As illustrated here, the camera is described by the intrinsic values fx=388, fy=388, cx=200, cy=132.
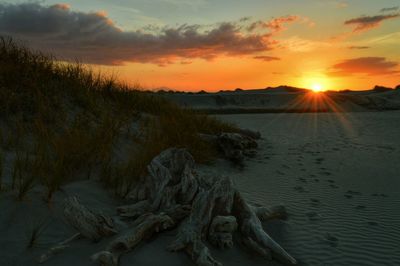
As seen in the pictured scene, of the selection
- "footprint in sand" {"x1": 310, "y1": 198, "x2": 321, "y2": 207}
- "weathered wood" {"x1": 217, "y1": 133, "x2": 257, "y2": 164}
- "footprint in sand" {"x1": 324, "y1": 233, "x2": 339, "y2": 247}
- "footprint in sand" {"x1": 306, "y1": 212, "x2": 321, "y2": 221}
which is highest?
"weathered wood" {"x1": 217, "y1": 133, "x2": 257, "y2": 164}

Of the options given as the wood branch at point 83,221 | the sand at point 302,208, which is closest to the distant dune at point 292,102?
the sand at point 302,208

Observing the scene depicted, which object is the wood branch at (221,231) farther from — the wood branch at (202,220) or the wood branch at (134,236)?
the wood branch at (134,236)

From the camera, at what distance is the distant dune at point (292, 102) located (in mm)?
20516

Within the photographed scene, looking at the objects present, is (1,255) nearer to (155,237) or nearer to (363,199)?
(155,237)

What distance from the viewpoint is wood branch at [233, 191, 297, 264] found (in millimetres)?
3371

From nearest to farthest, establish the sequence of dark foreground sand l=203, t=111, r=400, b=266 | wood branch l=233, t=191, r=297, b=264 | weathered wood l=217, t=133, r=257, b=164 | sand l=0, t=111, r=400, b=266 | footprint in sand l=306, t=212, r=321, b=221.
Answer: sand l=0, t=111, r=400, b=266, wood branch l=233, t=191, r=297, b=264, dark foreground sand l=203, t=111, r=400, b=266, footprint in sand l=306, t=212, r=321, b=221, weathered wood l=217, t=133, r=257, b=164

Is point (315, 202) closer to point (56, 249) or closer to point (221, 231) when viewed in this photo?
point (221, 231)

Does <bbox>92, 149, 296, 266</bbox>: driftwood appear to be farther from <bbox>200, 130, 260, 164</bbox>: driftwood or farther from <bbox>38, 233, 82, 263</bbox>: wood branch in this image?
<bbox>200, 130, 260, 164</bbox>: driftwood

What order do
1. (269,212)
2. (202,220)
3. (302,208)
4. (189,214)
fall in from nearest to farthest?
(202,220) < (189,214) < (269,212) < (302,208)

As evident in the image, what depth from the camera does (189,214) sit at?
145 inches

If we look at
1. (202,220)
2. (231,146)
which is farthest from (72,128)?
(231,146)

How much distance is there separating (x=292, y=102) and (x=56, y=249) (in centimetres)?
2148

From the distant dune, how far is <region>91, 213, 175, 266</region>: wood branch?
1590 cm

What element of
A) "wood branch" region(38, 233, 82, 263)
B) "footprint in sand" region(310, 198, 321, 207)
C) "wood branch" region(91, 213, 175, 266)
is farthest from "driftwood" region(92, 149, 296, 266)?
"footprint in sand" region(310, 198, 321, 207)
